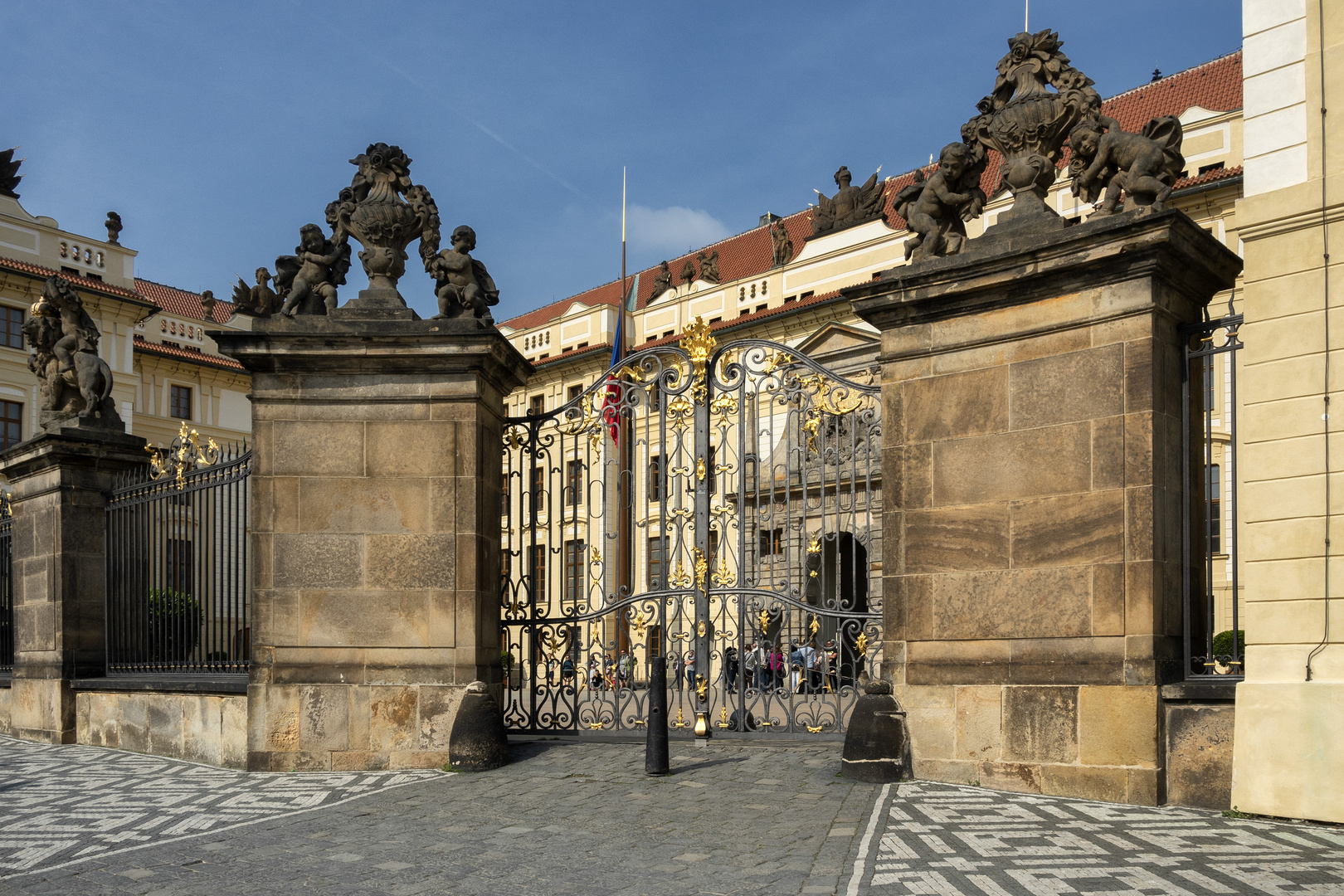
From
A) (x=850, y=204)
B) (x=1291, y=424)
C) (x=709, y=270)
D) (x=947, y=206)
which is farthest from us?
(x=709, y=270)

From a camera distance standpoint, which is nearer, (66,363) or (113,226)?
(66,363)

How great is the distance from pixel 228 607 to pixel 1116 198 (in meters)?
8.42

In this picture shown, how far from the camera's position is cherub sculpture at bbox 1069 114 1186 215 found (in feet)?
25.1

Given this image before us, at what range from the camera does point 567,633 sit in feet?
34.0

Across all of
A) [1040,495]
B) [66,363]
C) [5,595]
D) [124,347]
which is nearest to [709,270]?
[124,347]

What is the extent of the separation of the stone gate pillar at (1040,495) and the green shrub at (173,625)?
7.02 metres

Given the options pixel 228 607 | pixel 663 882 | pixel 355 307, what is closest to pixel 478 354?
pixel 355 307

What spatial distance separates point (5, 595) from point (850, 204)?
25.5 meters

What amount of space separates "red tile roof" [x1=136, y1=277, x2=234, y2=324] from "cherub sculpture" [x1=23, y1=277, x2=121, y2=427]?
34.2m

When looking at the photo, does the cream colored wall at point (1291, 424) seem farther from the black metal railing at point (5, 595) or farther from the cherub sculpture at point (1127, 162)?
the black metal railing at point (5, 595)

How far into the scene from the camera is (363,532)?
380 inches

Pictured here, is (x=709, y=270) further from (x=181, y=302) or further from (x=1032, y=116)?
(x=1032, y=116)

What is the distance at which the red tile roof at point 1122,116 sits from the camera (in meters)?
29.5

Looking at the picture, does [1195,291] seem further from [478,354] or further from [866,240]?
[866,240]
